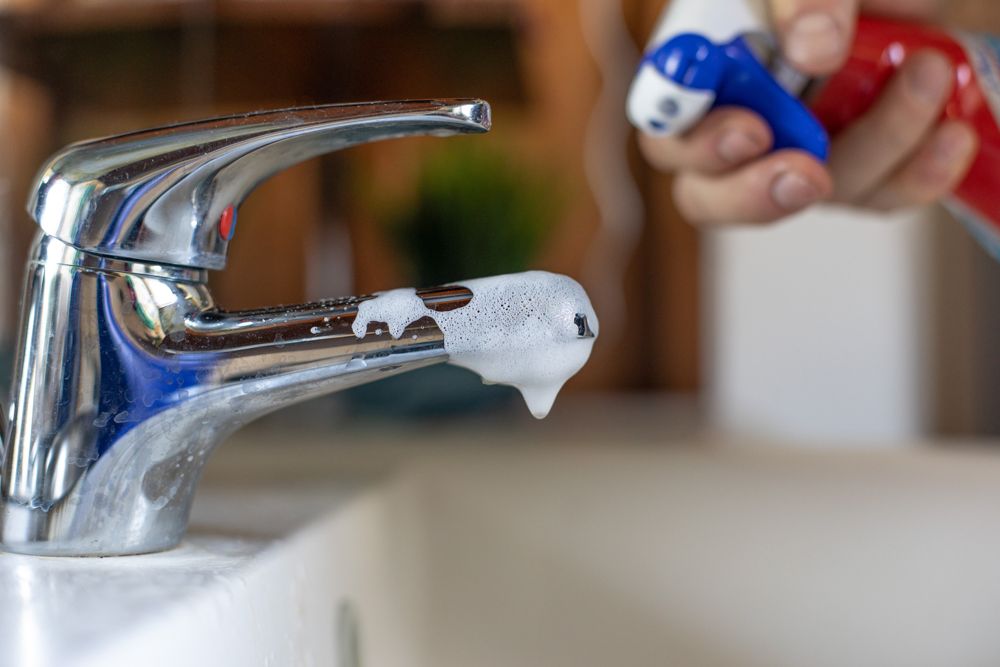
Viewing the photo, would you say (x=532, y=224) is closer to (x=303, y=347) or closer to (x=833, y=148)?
(x=833, y=148)

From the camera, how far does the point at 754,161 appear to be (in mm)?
449

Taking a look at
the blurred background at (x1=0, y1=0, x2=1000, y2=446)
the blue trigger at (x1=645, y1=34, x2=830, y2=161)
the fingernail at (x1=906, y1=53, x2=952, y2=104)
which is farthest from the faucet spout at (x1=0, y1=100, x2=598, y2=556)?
the blurred background at (x1=0, y1=0, x2=1000, y2=446)

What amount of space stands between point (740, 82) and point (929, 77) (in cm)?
10

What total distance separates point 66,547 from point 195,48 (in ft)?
3.05

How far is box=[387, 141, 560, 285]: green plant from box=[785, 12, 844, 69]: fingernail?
385 mm

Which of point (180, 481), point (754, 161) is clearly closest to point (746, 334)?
point (754, 161)

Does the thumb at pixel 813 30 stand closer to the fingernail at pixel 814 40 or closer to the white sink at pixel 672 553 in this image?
the fingernail at pixel 814 40

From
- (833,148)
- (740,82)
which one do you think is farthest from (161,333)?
(833,148)

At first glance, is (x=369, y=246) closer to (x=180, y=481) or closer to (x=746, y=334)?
(x=746, y=334)

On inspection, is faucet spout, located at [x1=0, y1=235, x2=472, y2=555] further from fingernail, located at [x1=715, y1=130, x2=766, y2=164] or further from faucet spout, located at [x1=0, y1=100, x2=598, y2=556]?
fingernail, located at [x1=715, y1=130, x2=766, y2=164]

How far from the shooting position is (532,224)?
0.82 metres

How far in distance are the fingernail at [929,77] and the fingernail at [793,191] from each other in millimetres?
73

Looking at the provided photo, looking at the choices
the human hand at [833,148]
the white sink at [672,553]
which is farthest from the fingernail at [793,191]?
the white sink at [672,553]

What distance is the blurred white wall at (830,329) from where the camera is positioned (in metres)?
0.77
